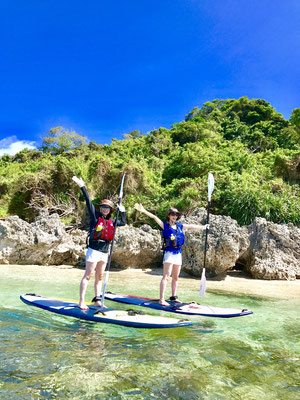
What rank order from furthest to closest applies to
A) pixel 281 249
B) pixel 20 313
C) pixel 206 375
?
pixel 281 249, pixel 20 313, pixel 206 375

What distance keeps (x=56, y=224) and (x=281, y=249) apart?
807cm

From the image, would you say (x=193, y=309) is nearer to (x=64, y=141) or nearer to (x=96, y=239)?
(x=96, y=239)

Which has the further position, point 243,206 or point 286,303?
point 243,206

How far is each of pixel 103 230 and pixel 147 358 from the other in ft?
7.20

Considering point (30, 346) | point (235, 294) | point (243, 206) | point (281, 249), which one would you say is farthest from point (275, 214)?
point (30, 346)

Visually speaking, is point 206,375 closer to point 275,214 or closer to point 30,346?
point 30,346

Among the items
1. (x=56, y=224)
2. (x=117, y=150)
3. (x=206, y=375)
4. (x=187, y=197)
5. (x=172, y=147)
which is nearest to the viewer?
(x=206, y=375)

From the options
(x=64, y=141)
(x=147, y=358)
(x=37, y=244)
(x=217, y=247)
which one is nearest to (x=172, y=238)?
(x=147, y=358)

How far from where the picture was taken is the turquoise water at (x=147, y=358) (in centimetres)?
256

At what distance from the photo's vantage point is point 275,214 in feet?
40.8

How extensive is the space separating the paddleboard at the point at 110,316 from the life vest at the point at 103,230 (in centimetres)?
116

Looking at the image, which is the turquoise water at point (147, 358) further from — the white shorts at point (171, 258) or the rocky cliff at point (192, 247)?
the rocky cliff at point (192, 247)

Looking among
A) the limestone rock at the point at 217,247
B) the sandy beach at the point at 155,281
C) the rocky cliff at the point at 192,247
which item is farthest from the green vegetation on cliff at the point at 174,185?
the sandy beach at the point at 155,281

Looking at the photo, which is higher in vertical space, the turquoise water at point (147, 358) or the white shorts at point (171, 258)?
the white shorts at point (171, 258)
